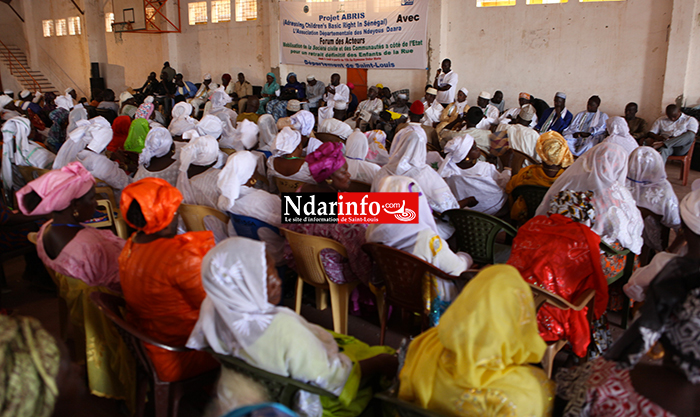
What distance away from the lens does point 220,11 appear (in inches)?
537

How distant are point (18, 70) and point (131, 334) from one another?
1963 centimetres

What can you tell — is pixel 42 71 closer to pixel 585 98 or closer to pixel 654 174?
pixel 585 98

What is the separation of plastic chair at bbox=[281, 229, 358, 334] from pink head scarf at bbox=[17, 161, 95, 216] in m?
1.07

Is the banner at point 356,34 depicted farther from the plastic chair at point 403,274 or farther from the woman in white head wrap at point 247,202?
the plastic chair at point 403,274

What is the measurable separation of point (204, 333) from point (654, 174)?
3.20 m

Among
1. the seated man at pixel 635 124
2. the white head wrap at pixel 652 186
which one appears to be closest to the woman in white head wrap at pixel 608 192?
the white head wrap at pixel 652 186

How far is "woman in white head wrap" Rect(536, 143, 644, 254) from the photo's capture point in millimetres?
2637

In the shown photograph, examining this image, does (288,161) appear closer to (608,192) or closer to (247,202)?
(247,202)

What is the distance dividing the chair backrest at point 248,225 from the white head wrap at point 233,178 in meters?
0.09

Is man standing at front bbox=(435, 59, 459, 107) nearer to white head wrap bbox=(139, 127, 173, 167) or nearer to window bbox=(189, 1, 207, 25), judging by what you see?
white head wrap bbox=(139, 127, 173, 167)

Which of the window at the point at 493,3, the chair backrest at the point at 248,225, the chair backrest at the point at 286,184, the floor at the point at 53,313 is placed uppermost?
the window at the point at 493,3

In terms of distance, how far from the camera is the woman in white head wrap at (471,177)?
153 inches

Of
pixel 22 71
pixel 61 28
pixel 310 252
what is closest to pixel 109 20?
pixel 61 28

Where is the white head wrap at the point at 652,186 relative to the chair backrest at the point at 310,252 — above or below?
above
